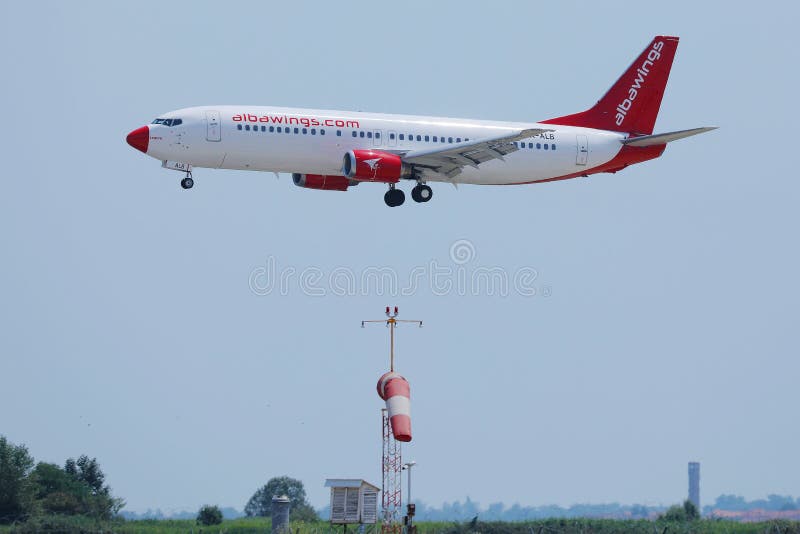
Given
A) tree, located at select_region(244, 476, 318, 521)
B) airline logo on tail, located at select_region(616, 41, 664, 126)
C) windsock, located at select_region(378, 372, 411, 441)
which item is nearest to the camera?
windsock, located at select_region(378, 372, 411, 441)

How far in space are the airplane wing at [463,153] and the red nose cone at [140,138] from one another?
1280 centimetres

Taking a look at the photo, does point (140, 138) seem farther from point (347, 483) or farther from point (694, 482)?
point (694, 482)

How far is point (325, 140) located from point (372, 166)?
8.73 ft

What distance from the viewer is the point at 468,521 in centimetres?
8312

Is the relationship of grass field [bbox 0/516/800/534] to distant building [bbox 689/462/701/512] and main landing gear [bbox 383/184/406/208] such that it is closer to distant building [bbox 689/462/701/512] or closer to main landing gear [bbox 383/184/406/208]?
main landing gear [bbox 383/184/406/208]

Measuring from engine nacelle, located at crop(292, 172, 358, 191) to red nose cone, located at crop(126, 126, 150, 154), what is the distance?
8.80 meters

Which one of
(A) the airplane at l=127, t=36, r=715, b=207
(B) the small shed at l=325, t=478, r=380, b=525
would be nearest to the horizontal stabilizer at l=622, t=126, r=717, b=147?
(A) the airplane at l=127, t=36, r=715, b=207

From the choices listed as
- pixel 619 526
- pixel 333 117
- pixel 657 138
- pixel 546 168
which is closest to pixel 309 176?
pixel 333 117

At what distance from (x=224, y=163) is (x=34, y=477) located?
23253 mm

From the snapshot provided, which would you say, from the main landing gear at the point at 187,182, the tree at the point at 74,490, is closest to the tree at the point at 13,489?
the tree at the point at 74,490

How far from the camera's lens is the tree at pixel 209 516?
84.4m

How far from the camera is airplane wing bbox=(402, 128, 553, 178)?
75312mm

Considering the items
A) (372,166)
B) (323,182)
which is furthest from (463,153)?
(323,182)

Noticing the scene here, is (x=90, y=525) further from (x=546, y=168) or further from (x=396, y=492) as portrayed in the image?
(x=546, y=168)
